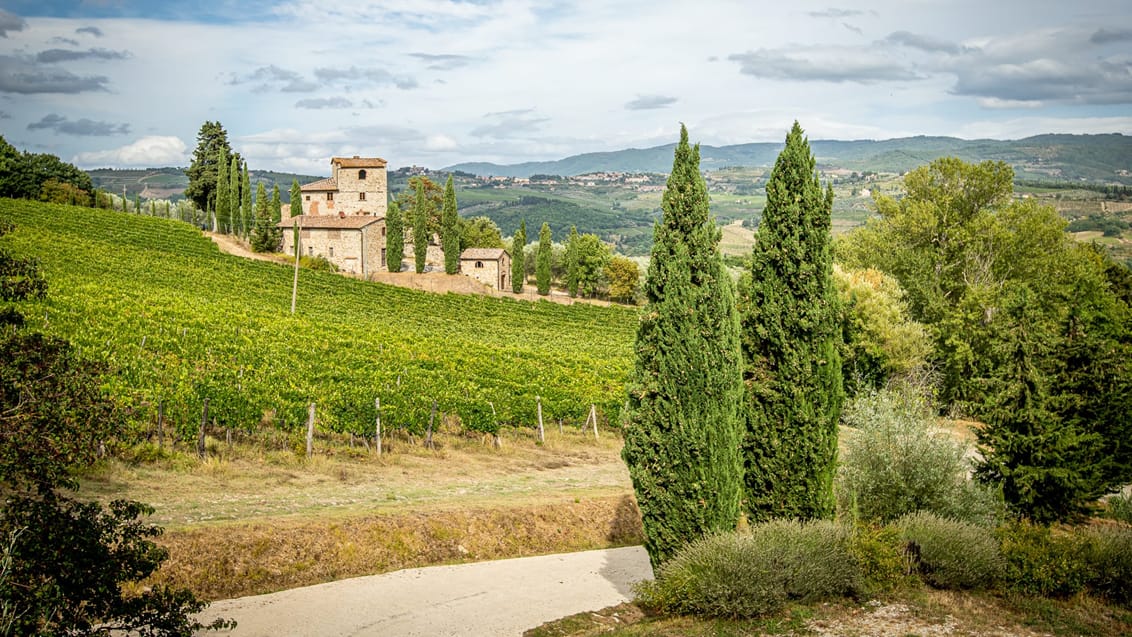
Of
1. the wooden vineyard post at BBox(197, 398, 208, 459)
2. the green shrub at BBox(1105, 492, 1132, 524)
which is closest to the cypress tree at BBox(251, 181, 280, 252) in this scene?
the wooden vineyard post at BBox(197, 398, 208, 459)

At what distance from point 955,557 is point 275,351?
21871 mm

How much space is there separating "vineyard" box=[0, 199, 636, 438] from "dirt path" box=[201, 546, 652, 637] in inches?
261

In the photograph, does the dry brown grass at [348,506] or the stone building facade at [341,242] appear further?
the stone building facade at [341,242]

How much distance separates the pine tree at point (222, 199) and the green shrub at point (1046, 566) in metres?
76.3

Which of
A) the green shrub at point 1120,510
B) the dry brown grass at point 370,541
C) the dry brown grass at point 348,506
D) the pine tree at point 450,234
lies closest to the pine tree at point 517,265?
the pine tree at point 450,234

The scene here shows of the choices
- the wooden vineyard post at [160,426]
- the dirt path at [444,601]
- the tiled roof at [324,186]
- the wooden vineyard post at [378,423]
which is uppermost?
the tiled roof at [324,186]

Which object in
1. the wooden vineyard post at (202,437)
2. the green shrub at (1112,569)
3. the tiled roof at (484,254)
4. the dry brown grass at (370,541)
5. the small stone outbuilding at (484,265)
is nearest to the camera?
the green shrub at (1112,569)

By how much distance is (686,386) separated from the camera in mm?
12562

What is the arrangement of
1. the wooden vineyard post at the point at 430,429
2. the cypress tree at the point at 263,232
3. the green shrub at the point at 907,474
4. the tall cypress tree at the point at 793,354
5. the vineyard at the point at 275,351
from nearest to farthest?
the tall cypress tree at the point at 793,354 → the green shrub at the point at 907,474 → the vineyard at the point at 275,351 → the wooden vineyard post at the point at 430,429 → the cypress tree at the point at 263,232

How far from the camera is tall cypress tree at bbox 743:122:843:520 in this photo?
13.7 m

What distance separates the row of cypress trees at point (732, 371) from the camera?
1253cm

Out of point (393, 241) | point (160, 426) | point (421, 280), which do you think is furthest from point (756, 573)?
point (393, 241)

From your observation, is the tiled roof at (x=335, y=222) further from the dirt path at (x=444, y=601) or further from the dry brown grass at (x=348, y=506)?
the dirt path at (x=444, y=601)

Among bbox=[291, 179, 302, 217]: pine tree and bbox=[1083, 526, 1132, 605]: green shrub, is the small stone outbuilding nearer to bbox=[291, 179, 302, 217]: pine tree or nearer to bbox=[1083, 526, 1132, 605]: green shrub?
bbox=[291, 179, 302, 217]: pine tree
